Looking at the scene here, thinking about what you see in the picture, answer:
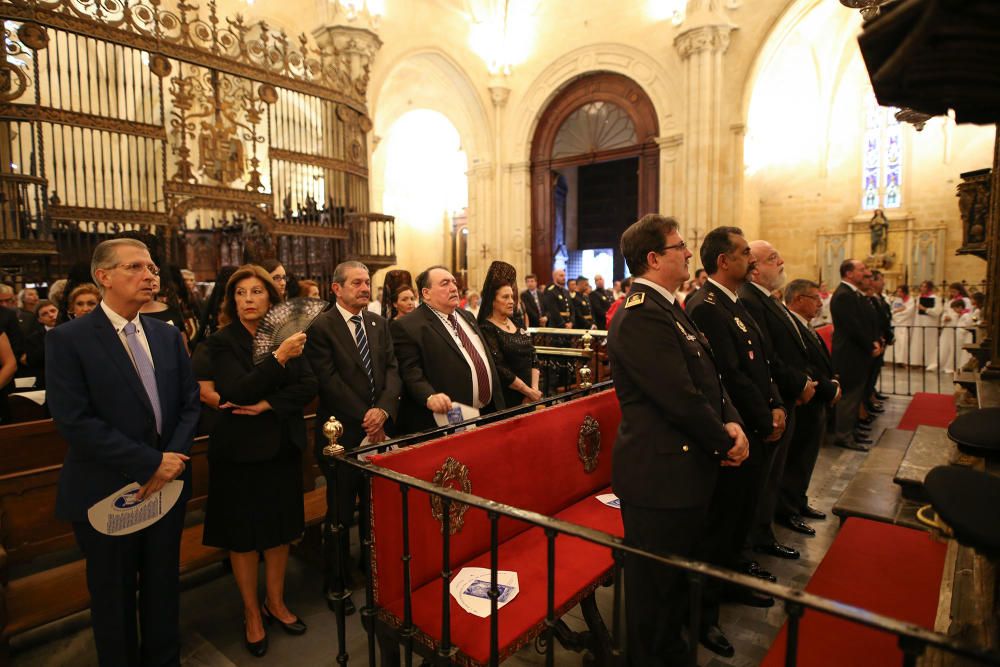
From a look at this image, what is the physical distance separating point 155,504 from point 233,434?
45 cm

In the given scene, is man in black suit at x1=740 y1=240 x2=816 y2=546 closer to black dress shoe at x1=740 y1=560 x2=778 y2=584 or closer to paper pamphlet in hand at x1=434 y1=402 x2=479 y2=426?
black dress shoe at x1=740 y1=560 x2=778 y2=584

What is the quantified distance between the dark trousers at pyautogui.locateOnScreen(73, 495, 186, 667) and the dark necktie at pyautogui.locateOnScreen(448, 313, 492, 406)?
164cm

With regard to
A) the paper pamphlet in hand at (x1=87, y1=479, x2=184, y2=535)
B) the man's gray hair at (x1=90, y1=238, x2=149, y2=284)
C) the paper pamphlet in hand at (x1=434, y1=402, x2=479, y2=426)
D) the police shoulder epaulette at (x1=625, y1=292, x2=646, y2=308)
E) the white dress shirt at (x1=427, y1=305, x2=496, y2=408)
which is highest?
the man's gray hair at (x1=90, y1=238, x2=149, y2=284)

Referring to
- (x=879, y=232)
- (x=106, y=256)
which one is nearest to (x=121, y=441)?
(x=106, y=256)

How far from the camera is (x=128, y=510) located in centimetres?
210

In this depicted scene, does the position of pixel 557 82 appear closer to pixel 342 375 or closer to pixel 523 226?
pixel 523 226

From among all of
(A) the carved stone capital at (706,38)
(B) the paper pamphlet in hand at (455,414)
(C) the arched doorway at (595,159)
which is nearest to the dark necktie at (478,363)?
(B) the paper pamphlet in hand at (455,414)

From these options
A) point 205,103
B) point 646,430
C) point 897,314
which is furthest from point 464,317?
point 897,314

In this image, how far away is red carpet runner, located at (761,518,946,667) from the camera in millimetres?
2006

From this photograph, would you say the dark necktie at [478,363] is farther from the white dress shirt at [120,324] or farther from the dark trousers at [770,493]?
the dark trousers at [770,493]

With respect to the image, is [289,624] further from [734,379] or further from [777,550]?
[777,550]

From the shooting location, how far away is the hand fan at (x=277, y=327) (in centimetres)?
262

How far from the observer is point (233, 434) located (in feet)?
8.41

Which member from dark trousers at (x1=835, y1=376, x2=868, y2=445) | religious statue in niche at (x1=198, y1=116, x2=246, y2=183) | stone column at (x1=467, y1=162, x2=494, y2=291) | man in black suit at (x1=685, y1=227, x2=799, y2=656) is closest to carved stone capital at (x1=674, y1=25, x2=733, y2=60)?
stone column at (x1=467, y1=162, x2=494, y2=291)
